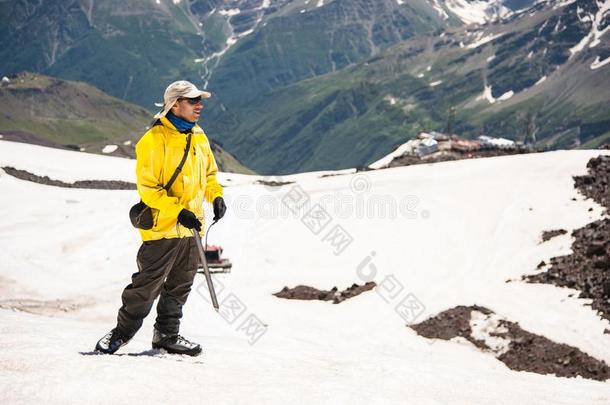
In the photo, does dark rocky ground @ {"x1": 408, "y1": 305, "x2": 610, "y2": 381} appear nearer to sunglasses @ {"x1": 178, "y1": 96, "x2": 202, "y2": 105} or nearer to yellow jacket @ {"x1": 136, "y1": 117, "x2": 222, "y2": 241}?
yellow jacket @ {"x1": 136, "y1": 117, "x2": 222, "y2": 241}

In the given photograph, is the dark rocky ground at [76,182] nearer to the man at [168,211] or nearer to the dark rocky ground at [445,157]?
the dark rocky ground at [445,157]

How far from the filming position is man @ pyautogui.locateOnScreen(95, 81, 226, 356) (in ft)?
28.3

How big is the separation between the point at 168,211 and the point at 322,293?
15636 millimetres

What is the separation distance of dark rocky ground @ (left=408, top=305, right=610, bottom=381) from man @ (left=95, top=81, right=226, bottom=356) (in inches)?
395

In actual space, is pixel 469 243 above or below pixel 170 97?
below

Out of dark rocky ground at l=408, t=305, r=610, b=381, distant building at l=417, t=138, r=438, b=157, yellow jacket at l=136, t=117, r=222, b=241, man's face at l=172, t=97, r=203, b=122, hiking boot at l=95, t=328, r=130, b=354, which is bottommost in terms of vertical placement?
distant building at l=417, t=138, r=438, b=157

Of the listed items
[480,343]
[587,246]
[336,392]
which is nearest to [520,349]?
[480,343]

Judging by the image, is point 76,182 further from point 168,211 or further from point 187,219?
point 187,219

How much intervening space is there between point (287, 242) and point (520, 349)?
16.8m

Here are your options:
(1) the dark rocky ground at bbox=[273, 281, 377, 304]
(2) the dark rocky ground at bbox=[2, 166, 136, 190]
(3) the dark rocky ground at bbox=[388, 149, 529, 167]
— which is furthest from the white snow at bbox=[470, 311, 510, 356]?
(2) the dark rocky ground at bbox=[2, 166, 136, 190]

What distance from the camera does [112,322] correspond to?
16.6 metres

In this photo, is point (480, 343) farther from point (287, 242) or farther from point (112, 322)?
point (287, 242)

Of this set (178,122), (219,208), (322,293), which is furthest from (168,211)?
(322,293)

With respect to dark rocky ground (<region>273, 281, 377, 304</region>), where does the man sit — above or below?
above
